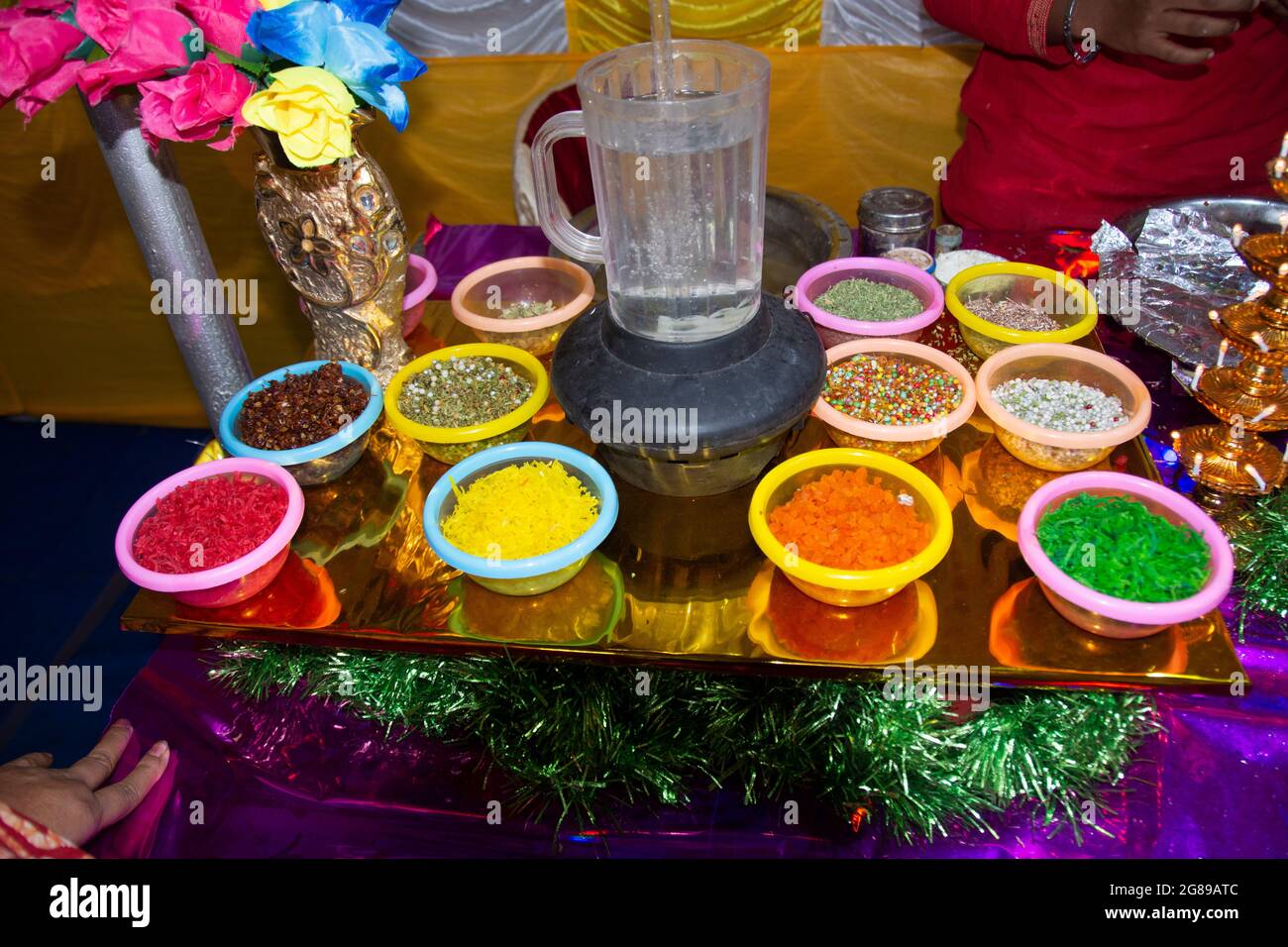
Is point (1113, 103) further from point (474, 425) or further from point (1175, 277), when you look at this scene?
point (474, 425)

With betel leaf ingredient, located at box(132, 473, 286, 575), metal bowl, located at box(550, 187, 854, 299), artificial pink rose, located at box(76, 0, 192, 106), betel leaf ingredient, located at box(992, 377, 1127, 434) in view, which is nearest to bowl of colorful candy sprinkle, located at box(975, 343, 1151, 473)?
betel leaf ingredient, located at box(992, 377, 1127, 434)

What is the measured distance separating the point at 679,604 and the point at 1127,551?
464 millimetres

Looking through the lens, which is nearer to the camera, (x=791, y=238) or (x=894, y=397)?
(x=894, y=397)

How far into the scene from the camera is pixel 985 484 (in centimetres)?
107

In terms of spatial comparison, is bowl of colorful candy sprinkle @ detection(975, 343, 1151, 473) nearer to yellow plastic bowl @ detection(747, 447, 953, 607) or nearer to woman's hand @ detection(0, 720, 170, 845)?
yellow plastic bowl @ detection(747, 447, 953, 607)

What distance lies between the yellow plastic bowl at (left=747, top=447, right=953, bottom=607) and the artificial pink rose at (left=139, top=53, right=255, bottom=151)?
0.73m

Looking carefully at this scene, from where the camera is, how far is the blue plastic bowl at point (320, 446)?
3.53ft

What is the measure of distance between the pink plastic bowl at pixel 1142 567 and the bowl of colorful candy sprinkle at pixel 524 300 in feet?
2.36

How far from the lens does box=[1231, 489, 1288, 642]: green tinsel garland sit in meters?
1.04

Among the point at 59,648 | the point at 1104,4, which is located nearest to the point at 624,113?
the point at 1104,4

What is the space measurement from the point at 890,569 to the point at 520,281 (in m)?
0.83

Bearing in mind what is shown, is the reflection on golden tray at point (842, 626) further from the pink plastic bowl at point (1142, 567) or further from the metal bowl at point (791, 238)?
the metal bowl at point (791, 238)

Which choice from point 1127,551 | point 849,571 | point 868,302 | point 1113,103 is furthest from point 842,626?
point 1113,103

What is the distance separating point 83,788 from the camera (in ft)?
3.39
